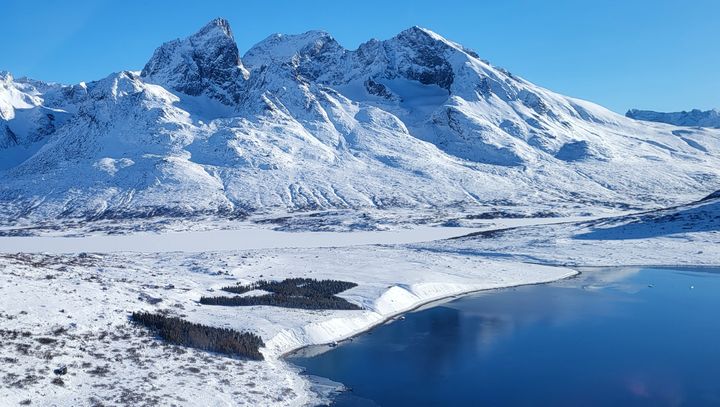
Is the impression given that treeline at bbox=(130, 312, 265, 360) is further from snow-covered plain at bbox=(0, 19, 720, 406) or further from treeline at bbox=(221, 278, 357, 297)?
treeline at bbox=(221, 278, 357, 297)

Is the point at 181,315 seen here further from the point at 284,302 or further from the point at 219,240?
the point at 219,240

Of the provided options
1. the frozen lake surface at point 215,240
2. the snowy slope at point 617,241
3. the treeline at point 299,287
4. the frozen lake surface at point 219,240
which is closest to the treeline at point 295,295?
the treeline at point 299,287

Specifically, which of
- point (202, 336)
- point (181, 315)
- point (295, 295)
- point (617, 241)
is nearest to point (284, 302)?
point (295, 295)

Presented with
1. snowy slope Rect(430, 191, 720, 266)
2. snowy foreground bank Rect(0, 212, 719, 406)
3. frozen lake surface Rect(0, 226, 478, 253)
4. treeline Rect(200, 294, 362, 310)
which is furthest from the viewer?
frozen lake surface Rect(0, 226, 478, 253)

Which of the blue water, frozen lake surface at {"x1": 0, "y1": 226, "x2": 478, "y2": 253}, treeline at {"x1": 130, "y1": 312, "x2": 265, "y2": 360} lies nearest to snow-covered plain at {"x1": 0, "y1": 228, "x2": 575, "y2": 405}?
treeline at {"x1": 130, "y1": 312, "x2": 265, "y2": 360}

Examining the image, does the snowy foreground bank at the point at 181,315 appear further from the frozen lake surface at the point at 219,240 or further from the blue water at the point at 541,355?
the frozen lake surface at the point at 219,240
